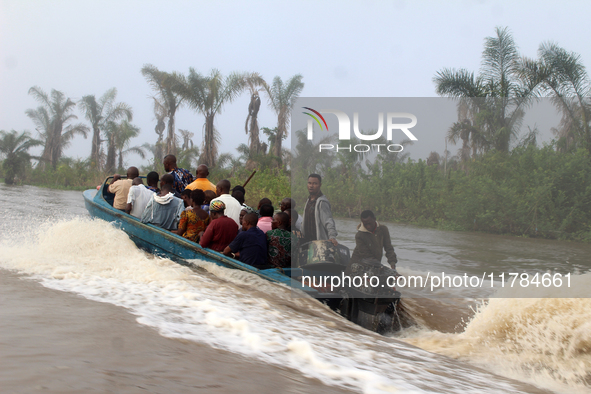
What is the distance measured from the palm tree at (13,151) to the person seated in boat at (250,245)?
3329 centimetres

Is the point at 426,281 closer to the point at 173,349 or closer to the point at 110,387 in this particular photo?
the point at 173,349

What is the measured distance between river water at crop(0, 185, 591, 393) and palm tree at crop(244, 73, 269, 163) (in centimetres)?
1598

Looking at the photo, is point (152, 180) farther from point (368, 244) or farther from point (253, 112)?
point (253, 112)

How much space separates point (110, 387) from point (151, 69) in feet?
72.0

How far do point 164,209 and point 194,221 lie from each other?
30.2 inches

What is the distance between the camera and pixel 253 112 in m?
21.7

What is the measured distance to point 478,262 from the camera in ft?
24.5

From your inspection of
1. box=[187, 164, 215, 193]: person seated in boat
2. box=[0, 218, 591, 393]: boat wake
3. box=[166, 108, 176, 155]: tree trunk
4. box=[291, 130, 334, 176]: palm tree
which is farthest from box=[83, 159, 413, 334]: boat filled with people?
box=[166, 108, 176, 155]: tree trunk

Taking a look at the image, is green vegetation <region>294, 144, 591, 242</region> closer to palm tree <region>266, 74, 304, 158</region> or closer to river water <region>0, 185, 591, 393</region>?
river water <region>0, 185, 591, 393</region>

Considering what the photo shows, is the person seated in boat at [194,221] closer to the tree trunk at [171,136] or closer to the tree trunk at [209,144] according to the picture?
the tree trunk at [209,144]

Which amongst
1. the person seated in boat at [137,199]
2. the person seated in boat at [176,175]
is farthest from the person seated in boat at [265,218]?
the person seated in boat at [137,199]

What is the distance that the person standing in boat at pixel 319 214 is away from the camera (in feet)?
13.5

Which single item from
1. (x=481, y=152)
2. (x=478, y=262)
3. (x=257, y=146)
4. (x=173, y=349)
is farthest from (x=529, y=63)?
(x=257, y=146)

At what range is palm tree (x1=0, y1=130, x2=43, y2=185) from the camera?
31609mm
